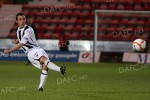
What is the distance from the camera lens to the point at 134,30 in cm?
2794

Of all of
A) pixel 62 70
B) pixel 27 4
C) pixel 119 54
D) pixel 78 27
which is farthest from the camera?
pixel 27 4

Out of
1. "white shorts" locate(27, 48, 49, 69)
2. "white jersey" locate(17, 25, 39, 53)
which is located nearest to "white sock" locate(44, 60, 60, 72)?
"white shorts" locate(27, 48, 49, 69)

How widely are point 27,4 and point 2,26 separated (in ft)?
10.4

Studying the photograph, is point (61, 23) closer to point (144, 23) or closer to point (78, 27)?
point (78, 27)

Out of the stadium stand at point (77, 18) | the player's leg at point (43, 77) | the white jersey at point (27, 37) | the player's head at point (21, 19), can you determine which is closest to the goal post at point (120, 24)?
the stadium stand at point (77, 18)

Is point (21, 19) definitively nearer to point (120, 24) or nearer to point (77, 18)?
point (120, 24)

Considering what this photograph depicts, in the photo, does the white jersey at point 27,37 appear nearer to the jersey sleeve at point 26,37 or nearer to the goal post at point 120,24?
the jersey sleeve at point 26,37

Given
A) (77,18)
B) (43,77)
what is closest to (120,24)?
(77,18)

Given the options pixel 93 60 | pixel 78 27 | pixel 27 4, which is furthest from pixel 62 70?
pixel 27 4

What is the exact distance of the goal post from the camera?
1091 inches

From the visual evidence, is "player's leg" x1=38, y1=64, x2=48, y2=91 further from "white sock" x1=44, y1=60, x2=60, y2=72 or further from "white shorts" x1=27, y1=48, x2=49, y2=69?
"white shorts" x1=27, y1=48, x2=49, y2=69

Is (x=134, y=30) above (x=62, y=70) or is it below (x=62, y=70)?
below

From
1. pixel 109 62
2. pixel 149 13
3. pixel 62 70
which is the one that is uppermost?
pixel 62 70

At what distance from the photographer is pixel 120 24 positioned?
1147 inches
